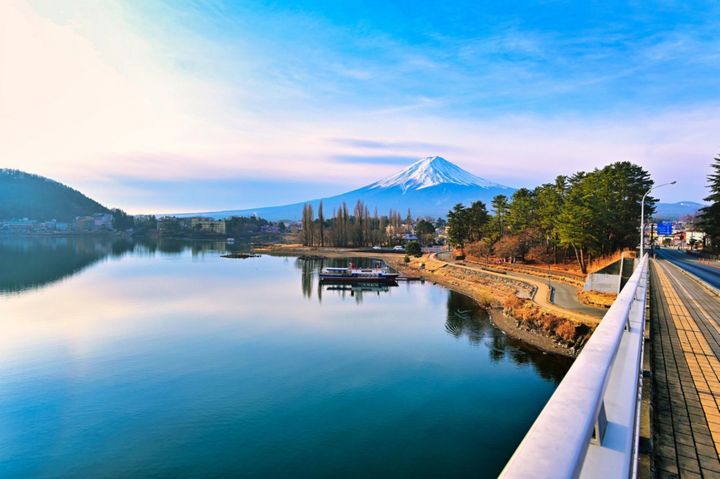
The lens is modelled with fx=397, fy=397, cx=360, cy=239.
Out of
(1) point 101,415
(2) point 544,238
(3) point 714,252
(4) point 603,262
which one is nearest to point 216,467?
(1) point 101,415

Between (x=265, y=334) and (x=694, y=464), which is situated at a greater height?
(x=694, y=464)

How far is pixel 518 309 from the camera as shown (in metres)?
23.6

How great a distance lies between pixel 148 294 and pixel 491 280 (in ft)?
96.6

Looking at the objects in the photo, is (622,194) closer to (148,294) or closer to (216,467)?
(216,467)

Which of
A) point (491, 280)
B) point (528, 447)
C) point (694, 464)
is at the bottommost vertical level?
point (491, 280)

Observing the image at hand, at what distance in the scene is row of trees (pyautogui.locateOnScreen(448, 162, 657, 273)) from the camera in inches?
1124

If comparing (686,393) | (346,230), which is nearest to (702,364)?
(686,393)

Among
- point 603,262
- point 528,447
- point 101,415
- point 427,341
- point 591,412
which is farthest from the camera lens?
point 603,262

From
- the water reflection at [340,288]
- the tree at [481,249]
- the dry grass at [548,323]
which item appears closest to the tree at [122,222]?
the water reflection at [340,288]

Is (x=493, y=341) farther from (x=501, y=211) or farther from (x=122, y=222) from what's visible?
(x=122, y=222)

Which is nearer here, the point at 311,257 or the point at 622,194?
the point at 622,194

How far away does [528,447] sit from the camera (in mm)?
1154

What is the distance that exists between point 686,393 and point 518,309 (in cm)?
2036

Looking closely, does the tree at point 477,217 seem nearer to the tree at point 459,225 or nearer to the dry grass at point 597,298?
the tree at point 459,225
